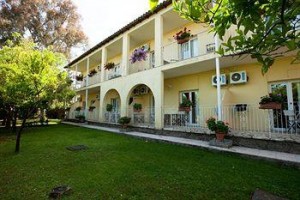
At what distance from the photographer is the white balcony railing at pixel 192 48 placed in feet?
35.2

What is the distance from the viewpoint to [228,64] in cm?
1005

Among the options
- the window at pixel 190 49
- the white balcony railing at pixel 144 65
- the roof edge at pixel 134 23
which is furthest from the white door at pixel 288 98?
the white balcony railing at pixel 144 65

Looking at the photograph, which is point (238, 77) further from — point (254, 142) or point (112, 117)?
point (112, 117)

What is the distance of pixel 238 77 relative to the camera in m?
9.80

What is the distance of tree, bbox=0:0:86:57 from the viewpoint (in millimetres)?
21453

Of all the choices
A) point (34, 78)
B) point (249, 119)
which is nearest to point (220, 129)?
point (249, 119)

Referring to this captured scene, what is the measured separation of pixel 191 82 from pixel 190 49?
2.05m

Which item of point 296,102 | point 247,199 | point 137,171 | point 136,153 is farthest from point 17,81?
point 296,102

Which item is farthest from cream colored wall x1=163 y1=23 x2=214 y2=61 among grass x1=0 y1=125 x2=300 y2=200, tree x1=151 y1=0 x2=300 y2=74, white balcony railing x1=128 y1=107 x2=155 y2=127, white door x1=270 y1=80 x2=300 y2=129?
tree x1=151 y1=0 x2=300 y2=74

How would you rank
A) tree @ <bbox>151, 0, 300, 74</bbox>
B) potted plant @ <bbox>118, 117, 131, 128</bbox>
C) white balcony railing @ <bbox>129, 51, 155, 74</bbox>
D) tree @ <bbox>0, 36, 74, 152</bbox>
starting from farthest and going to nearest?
white balcony railing @ <bbox>129, 51, 155, 74</bbox>, potted plant @ <bbox>118, 117, 131, 128</bbox>, tree @ <bbox>0, 36, 74, 152</bbox>, tree @ <bbox>151, 0, 300, 74</bbox>

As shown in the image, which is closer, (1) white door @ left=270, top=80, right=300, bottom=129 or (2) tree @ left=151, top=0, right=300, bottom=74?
(2) tree @ left=151, top=0, right=300, bottom=74

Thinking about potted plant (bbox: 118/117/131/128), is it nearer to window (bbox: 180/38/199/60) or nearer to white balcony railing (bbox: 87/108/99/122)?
window (bbox: 180/38/199/60)

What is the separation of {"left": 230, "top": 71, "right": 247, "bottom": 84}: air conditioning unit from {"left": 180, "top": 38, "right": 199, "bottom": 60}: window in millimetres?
2754

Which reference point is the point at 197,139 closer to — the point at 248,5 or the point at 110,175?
the point at 110,175
